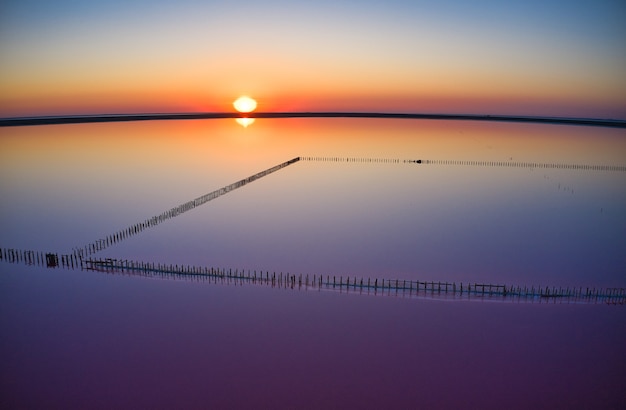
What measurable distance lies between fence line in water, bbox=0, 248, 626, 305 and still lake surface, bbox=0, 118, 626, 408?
303 mm

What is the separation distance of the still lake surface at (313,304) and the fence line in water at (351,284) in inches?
11.9

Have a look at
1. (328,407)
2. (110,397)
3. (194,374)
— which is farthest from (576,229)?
(110,397)

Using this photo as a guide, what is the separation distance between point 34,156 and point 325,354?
32399mm

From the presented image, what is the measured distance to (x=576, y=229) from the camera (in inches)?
671

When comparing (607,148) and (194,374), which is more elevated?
(607,148)

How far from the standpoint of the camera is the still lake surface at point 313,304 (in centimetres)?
814

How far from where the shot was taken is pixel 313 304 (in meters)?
11.0

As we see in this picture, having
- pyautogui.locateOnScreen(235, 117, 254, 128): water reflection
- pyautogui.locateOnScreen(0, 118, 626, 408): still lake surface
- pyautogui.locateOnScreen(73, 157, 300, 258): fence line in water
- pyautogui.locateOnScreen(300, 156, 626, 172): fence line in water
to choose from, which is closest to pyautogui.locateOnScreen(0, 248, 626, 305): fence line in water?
pyautogui.locateOnScreen(0, 118, 626, 408): still lake surface

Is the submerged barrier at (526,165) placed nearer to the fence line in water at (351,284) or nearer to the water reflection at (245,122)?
the fence line in water at (351,284)

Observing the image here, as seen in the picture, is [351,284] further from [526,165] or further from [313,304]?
[526,165]

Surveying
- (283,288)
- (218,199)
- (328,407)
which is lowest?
(328,407)

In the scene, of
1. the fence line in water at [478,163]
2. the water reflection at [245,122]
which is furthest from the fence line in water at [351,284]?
the water reflection at [245,122]

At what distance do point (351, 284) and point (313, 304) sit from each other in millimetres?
1473

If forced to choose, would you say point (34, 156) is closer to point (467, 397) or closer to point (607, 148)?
point (467, 397)
